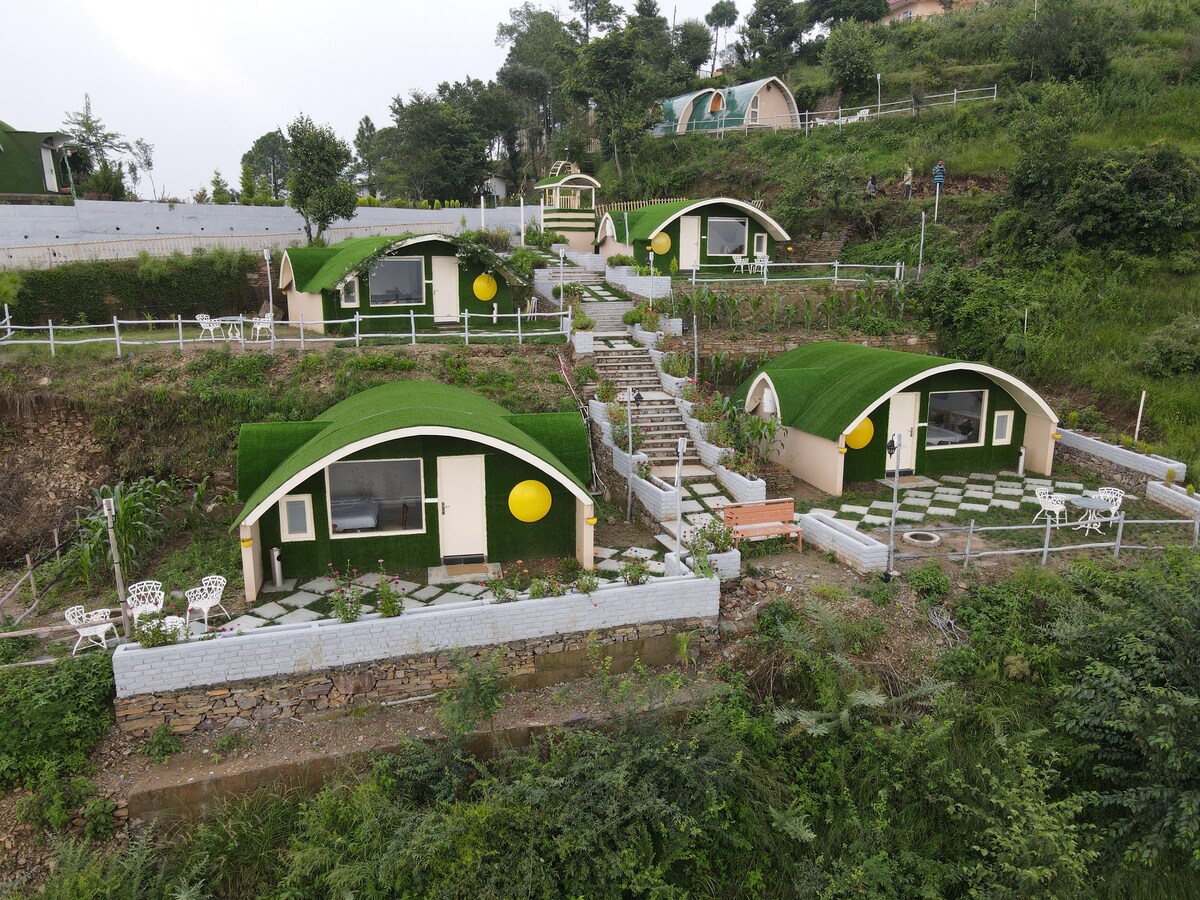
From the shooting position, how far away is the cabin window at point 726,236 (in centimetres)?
2636

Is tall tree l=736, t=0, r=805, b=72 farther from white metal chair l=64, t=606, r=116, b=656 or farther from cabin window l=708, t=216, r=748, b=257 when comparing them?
white metal chair l=64, t=606, r=116, b=656

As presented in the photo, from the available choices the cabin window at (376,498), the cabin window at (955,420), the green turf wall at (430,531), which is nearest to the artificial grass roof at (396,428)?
the green turf wall at (430,531)

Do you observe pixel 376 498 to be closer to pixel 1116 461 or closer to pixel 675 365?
pixel 675 365

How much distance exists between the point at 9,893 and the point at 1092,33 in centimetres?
4186

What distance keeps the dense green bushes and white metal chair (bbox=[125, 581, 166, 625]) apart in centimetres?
1644

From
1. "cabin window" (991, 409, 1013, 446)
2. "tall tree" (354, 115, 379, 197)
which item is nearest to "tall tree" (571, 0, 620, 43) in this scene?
"tall tree" (354, 115, 379, 197)

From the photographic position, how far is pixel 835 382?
638 inches

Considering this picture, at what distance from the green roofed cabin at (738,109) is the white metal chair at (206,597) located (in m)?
37.5

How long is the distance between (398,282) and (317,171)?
29.7ft

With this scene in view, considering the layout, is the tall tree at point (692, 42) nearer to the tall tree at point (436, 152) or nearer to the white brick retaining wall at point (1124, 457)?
the tall tree at point (436, 152)

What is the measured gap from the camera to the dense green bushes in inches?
877

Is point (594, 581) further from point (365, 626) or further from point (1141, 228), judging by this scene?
point (1141, 228)

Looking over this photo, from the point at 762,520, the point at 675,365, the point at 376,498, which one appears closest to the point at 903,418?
the point at 762,520

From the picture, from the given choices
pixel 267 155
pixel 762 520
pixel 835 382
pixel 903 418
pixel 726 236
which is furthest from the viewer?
pixel 267 155
